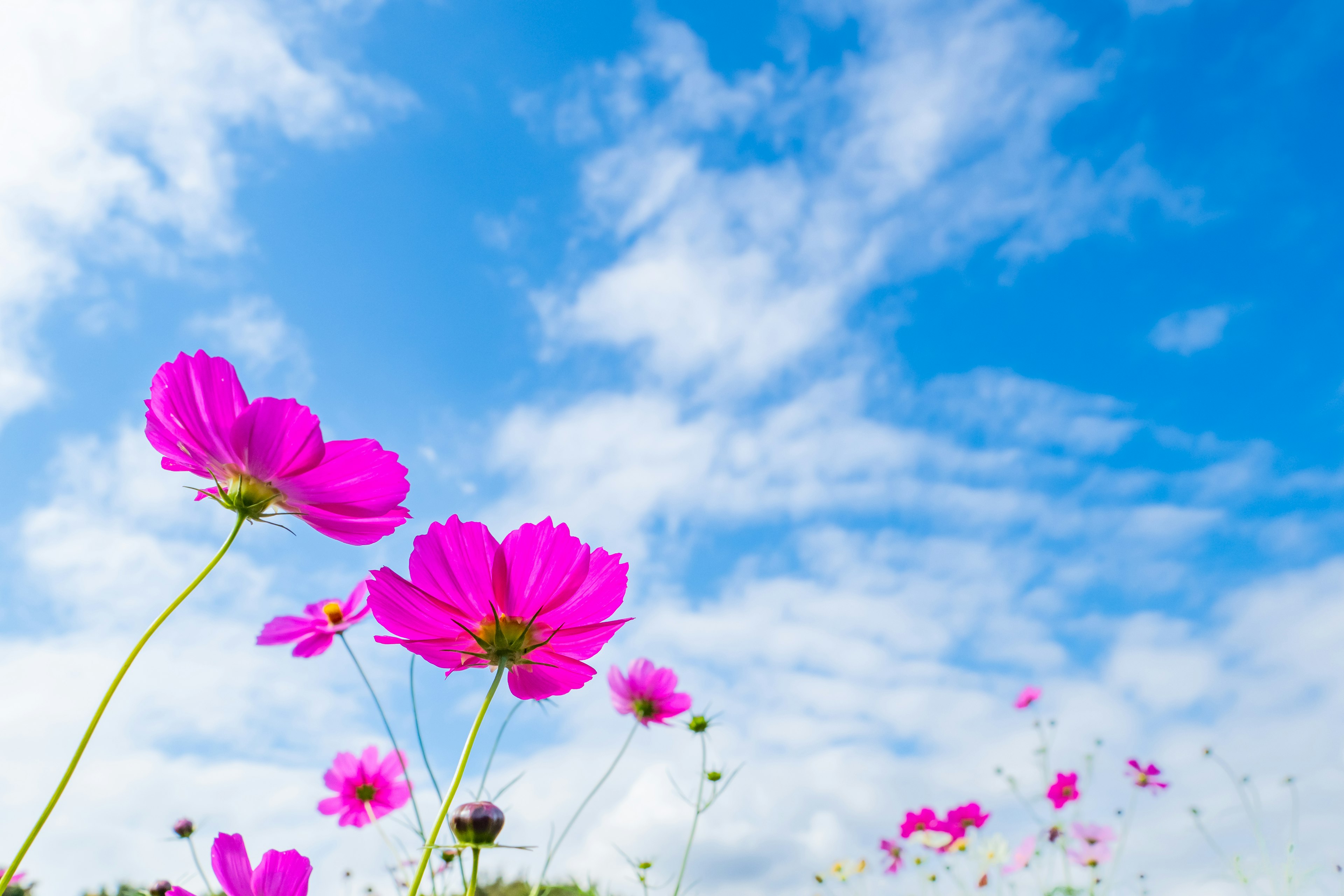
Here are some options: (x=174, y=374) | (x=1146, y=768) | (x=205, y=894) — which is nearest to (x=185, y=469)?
(x=174, y=374)

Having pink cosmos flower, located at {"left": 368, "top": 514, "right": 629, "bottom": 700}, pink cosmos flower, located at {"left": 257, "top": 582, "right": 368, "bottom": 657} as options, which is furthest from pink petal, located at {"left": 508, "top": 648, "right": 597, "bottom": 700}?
pink cosmos flower, located at {"left": 257, "top": 582, "right": 368, "bottom": 657}

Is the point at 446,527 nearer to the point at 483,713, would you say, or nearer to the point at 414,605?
the point at 414,605

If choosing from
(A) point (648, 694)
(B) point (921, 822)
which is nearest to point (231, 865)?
(A) point (648, 694)

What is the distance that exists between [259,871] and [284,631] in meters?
1.02

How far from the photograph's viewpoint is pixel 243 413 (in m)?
0.71

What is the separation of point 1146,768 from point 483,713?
14.3ft

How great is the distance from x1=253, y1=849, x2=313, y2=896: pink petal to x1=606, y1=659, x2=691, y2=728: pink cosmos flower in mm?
1808

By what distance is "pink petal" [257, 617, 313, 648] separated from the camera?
1686mm

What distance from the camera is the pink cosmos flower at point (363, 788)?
2.08m

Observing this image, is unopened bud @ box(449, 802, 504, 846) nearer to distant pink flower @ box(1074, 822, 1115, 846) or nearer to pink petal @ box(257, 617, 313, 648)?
pink petal @ box(257, 617, 313, 648)

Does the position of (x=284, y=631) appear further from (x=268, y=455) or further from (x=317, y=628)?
(x=268, y=455)

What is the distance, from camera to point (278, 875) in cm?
76

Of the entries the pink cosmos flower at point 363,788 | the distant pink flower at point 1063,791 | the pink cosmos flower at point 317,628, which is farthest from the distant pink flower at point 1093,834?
the pink cosmos flower at point 317,628

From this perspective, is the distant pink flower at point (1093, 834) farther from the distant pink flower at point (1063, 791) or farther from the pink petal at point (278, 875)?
the pink petal at point (278, 875)
